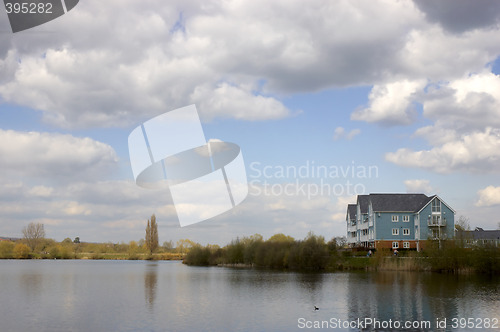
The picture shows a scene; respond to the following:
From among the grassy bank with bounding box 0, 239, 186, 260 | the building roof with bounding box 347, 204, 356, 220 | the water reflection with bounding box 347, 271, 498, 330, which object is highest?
the building roof with bounding box 347, 204, 356, 220

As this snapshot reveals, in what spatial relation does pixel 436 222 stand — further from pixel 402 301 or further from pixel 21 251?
pixel 21 251

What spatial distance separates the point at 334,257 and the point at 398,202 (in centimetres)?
2207

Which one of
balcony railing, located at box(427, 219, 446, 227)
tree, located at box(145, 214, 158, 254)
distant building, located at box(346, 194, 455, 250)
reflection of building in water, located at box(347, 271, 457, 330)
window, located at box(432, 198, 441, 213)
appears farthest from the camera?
tree, located at box(145, 214, 158, 254)

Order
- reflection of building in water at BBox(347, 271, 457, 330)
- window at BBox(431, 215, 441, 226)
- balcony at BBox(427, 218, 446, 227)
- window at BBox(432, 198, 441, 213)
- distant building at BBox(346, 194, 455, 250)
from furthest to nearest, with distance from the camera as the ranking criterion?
window at BBox(432, 198, 441, 213), distant building at BBox(346, 194, 455, 250), window at BBox(431, 215, 441, 226), balcony at BBox(427, 218, 446, 227), reflection of building in water at BBox(347, 271, 457, 330)

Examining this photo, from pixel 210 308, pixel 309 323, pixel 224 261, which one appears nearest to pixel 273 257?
pixel 224 261

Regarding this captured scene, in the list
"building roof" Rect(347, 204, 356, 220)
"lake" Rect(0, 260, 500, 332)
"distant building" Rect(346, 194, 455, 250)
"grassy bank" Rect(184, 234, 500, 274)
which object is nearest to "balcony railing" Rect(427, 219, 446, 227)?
"distant building" Rect(346, 194, 455, 250)

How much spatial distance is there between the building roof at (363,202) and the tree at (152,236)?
86.2 m

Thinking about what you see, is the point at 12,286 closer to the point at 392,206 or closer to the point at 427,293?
the point at 427,293

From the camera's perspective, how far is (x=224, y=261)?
10625 centimetres

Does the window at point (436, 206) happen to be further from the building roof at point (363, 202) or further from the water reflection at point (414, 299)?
the water reflection at point (414, 299)

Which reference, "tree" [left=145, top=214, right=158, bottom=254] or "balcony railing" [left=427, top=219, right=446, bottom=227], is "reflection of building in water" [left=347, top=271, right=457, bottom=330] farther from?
"tree" [left=145, top=214, right=158, bottom=254]

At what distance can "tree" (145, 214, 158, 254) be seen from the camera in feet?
546

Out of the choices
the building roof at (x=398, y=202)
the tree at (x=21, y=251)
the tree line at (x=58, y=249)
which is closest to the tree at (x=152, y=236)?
the tree line at (x=58, y=249)

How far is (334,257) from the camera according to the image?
78625 mm
